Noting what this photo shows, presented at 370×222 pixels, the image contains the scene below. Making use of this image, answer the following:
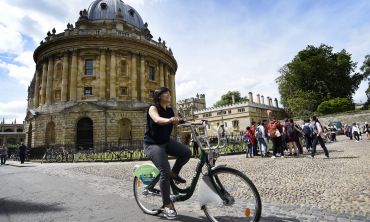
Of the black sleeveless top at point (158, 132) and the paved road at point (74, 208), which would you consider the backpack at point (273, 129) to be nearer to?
the paved road at point (74, 208)

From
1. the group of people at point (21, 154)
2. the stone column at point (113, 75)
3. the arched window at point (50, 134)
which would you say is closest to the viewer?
the group of people at point (21, 154)

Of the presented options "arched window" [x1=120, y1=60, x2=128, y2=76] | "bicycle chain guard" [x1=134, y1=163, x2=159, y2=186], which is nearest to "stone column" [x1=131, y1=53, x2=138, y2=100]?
"arched window" [x1=120, y1=60, x2=128, y2=76]

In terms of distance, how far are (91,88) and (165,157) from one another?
31911mm

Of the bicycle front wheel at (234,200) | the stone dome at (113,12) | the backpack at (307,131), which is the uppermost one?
the stone dome at (113,12)

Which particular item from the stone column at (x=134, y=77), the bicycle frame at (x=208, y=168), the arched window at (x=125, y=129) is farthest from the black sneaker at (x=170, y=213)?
the stone column at (x=134, y=77)

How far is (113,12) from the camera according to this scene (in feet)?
135

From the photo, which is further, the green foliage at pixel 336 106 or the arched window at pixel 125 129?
the green foliage at pixel 336 106

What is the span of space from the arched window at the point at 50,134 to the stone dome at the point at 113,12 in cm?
1830

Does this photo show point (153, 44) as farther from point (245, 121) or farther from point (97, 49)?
point (245, 121)

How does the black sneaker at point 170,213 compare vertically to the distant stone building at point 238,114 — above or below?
below

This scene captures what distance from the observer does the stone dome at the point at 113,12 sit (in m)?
40.7

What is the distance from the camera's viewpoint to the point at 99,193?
5.75 metres

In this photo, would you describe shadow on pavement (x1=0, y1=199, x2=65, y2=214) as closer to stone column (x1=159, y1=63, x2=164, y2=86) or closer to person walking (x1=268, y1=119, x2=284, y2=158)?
person walking (x1=268, y1=119, x2=284, y2=158)

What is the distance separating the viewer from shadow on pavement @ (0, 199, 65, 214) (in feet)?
14.4
